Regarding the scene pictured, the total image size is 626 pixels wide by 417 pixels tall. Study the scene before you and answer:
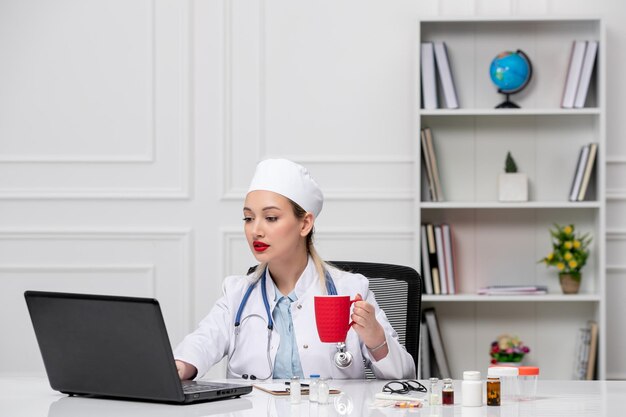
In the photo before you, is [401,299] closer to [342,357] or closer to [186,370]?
[342,357]

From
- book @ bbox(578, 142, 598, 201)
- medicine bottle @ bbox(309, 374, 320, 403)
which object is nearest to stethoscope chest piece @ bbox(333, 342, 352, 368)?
medicine bottle @ bbox(309, 374, 320, 403)

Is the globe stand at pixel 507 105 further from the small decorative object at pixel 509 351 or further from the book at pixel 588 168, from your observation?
the small decorative object at pixel 509 351

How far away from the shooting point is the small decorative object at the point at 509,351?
3.88m

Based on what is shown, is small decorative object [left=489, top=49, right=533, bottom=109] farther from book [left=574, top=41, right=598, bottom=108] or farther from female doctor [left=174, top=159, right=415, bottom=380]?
female doctor [left=174, top=159, right=415, bottom=380]

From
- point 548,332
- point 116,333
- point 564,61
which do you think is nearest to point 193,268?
point 548,332

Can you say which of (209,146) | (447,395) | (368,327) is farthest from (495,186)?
(447,395)

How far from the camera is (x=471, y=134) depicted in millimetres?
4000

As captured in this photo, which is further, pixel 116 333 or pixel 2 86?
pixel 2 86

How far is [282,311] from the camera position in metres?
2.23

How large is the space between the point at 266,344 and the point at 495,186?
2.10m

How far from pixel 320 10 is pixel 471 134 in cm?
87

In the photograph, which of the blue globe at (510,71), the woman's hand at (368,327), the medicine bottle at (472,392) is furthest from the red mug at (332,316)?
the blue globe at (510,71)

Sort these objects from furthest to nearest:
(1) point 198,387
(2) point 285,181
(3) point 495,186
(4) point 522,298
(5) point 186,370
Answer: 1. (3) point 495,186
2. (4) point 522,298
3. (2) point 285,181
4. (5) point 186,370
5. (1) point 198,387

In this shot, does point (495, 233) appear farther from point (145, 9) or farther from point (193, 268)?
point (145, 9)
